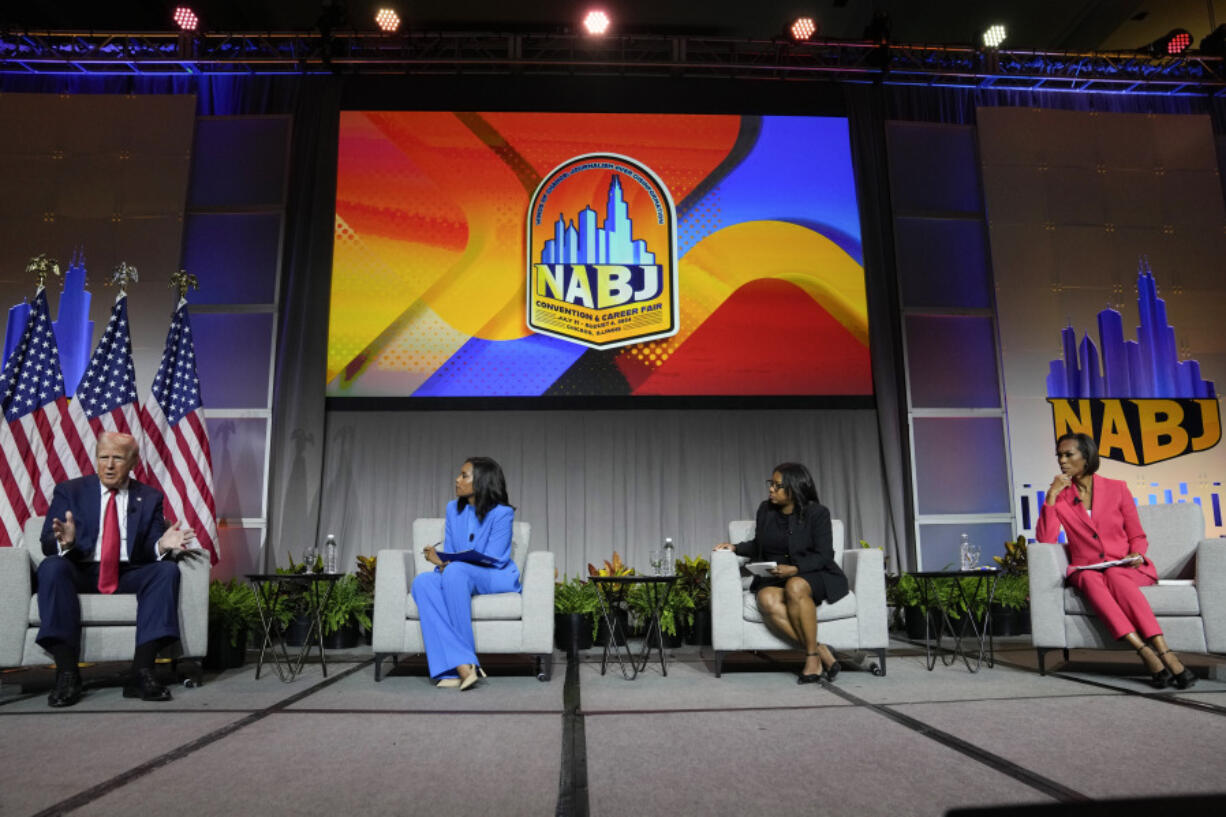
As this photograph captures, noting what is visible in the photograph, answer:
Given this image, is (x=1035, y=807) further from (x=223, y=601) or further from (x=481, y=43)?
(x=481, y=43)

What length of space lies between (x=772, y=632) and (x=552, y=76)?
512 cm

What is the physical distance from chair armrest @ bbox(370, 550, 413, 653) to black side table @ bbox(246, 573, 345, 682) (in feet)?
0.81

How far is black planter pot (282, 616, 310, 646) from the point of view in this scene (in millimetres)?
5203

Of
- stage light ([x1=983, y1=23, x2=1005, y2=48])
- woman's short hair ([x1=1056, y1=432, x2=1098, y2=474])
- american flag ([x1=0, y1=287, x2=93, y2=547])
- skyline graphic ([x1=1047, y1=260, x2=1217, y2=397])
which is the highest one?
stage light ([x1=983, y1=23, x2=1005, y2=48])

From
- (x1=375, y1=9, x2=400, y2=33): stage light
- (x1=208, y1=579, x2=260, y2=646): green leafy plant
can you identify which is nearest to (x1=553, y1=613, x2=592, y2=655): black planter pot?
(x1=208, y1=579, x2=260, y2=646): green leafy plant

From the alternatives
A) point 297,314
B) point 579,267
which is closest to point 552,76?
point 579,267

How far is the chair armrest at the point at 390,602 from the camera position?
3875 millimetres

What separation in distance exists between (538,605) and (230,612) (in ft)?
5.49

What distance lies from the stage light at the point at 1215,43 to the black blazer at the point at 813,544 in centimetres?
623

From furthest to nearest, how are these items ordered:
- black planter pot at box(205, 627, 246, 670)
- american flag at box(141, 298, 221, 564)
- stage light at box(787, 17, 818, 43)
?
stage light at box(787, 17, 818, 43) → american flag at box(141, 298, 221, 564) → black planter pot at box(205, 627, 246, 670)

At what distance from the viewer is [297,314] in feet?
21.4

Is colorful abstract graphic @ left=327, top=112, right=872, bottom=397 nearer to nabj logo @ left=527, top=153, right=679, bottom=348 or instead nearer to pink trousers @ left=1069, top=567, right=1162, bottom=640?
nabj logo @ left=527, top=153, right=679, bottom=348

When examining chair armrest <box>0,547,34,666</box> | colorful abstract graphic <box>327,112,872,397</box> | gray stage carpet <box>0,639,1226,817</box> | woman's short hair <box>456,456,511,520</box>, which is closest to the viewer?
gray stage carpet <box>0,639,1226,817</box>

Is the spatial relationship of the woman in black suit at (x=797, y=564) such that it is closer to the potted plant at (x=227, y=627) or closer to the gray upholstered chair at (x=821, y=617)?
the gray upholstered chair at (x=821, y=617)
